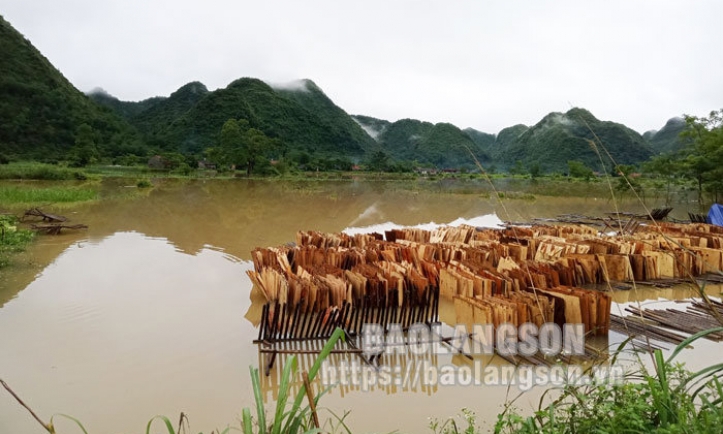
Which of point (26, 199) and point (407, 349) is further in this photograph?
point (26, 199)

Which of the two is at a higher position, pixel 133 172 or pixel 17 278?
pixel 133 172

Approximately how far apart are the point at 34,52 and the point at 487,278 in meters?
80.9

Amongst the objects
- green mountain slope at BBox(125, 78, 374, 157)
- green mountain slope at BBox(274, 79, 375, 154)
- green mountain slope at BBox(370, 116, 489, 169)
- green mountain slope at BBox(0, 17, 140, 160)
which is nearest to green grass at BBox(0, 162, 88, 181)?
green mountain slope at BBox(0, 17, 140, 160)

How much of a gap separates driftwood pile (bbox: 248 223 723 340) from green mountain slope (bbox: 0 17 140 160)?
4832cm

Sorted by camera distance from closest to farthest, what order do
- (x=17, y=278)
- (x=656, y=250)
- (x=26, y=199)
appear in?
Answer: (x=17, y=278)
(x=656, y=250)
(x=26, y=199)

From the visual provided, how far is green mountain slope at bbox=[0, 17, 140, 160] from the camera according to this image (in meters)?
47.5

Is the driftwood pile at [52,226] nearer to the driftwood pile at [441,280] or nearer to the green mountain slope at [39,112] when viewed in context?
the driftwood pile at [441,280]

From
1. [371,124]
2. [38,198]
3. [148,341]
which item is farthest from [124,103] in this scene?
[148,341]

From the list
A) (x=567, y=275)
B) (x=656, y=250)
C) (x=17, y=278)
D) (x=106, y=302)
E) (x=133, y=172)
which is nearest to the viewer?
(x=106, y=302)

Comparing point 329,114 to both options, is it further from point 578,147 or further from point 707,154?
point 707,154

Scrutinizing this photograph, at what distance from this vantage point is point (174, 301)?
7000 mm

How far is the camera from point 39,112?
53.3 m

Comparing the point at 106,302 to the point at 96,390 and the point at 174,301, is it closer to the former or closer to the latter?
the point at 174,301

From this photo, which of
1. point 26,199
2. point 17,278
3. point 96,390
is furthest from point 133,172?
point 96,390
